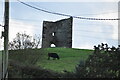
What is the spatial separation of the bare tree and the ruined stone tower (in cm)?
83

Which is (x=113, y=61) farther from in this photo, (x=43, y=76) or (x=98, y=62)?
(x=43, y=76)

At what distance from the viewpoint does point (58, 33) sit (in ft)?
51.6

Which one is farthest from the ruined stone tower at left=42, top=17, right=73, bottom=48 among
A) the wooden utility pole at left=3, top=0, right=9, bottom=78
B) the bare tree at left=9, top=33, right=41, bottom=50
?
the wooden utility pole at left=3, top=0, right=9, bottom=78

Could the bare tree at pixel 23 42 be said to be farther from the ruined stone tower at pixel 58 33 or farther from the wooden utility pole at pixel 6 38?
the wooden utility pole at pixel 6 38

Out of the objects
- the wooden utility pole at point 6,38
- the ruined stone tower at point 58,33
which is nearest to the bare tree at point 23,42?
the ruined stone tower at point 58,33

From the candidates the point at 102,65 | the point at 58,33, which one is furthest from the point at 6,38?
the point at 58,33

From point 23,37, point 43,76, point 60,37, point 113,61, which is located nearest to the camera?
point 113,61

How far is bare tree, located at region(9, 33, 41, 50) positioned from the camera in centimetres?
1353

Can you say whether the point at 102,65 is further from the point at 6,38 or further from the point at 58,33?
the point at 58,33

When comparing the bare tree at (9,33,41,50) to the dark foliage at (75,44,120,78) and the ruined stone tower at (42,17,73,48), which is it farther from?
the dark foliage at (75,44,120,78)

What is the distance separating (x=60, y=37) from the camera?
1558cm

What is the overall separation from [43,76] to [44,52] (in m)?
4.61

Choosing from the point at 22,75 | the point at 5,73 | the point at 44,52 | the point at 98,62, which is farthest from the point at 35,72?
the point at 44,52

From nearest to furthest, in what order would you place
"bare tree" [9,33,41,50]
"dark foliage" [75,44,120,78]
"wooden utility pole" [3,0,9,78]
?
"dark foliage" [75,44,120,78] < "wooden utility pole" [3,0,9,78] < "bare tree" [9,33,41,50]
